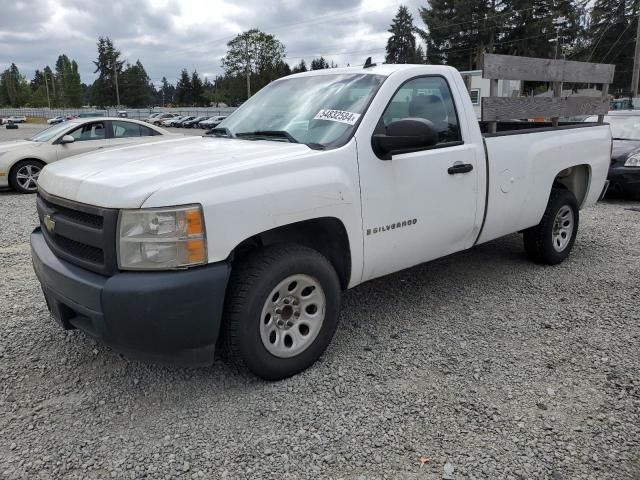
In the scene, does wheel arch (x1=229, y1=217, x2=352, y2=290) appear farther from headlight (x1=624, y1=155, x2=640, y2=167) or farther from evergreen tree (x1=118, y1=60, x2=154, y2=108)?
evergreen tree (x1=118, y1=60, x2=154, y2=108)

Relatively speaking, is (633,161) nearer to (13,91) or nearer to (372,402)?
(372,402)

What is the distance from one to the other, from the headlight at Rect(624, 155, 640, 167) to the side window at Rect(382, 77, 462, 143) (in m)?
6.26

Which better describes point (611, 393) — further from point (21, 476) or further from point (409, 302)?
point (21, 476)

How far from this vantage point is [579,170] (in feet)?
18.3

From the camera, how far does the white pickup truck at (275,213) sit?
262 centimetres

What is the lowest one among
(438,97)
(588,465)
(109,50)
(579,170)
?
(588,465)

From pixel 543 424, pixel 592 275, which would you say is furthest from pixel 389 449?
pixel 592 275

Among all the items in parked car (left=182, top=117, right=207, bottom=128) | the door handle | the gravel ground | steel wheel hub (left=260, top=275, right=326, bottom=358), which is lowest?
the gravel ground

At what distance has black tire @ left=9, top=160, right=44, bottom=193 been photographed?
1027 centimetres

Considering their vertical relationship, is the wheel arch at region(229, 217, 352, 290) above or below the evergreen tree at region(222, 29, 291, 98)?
below

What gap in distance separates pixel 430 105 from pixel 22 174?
9.13 m

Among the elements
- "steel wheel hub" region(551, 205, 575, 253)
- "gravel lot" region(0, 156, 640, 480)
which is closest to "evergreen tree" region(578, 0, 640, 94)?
"steel wheel hub" region(551, 205, 575, 253)

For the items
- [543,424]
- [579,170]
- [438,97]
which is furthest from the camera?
[579,170]

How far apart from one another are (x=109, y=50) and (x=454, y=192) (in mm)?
125233
